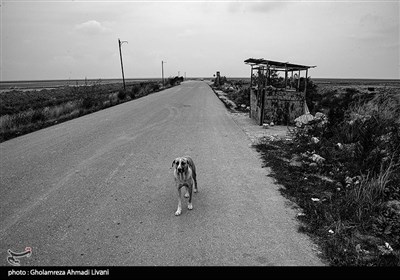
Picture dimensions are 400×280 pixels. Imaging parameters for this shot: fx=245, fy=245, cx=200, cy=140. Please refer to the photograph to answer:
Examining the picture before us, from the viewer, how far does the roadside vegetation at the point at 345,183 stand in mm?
3355

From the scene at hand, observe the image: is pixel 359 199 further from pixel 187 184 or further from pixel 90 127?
pixel 90 127

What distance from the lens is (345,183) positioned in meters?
5.14

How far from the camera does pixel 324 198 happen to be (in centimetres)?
461

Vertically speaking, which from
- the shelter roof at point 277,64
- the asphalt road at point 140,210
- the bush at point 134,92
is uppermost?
the shelter roof at point 277,64

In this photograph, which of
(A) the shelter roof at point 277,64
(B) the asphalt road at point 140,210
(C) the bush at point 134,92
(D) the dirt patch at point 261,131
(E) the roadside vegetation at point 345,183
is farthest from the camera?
(C) the bush at point 134,92

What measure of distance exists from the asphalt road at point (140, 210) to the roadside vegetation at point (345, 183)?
387 mm

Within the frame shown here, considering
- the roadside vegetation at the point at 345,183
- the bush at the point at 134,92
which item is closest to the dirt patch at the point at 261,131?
the roadside vegetation at the point at 345,183

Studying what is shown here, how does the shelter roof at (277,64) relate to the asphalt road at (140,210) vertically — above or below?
above

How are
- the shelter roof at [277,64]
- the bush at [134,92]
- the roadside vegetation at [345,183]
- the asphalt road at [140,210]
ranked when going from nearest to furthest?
the asphalt road at [140,210] < the roadside vegetation at [345,183] < the shelter roof at [277,64] < the bush at [134,92]

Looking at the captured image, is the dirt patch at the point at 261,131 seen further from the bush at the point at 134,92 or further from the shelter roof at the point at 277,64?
the bush at the point at 134,92

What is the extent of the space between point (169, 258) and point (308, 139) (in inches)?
259

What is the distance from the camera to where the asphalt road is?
3254 mm

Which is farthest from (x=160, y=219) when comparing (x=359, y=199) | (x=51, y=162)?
(x=51, y=162)

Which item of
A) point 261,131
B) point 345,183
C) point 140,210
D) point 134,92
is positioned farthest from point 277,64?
point 134,92
